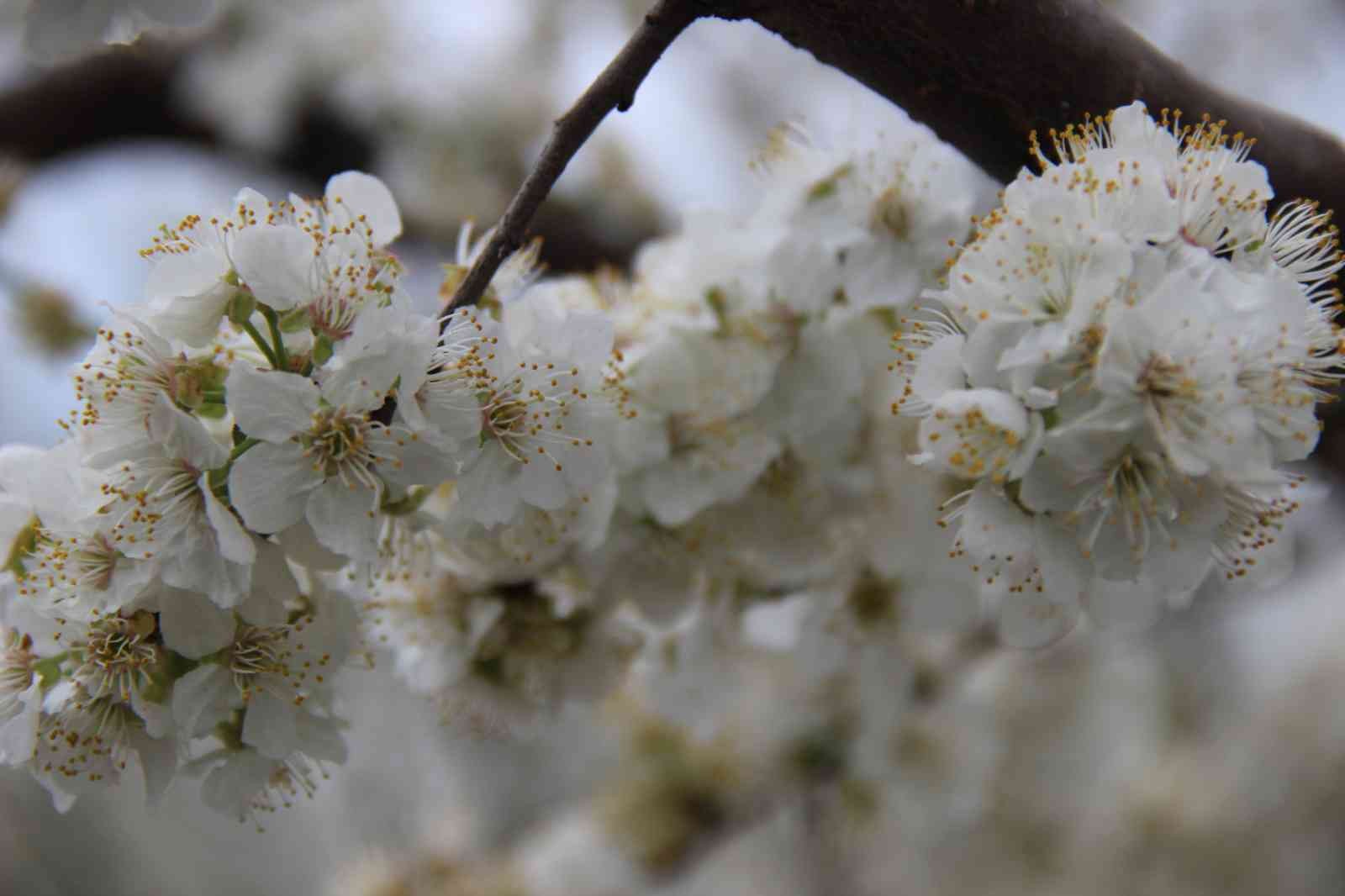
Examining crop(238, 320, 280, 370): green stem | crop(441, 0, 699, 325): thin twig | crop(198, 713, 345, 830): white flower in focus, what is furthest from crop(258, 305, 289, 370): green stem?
crop(198, 713, 345, 830): white flower in focus

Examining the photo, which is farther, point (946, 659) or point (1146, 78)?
point (946, 659)

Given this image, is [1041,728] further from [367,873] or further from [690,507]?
[690,507]

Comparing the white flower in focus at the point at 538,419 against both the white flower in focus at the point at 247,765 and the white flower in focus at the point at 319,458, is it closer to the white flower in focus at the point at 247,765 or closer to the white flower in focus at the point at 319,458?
the white flower in focus at the point at 319,458

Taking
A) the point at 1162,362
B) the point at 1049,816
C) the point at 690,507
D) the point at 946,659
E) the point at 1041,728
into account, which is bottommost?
the point at 1049,816

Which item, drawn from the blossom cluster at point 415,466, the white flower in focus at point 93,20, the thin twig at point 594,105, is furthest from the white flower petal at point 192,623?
the white flower in focus at point 93,20

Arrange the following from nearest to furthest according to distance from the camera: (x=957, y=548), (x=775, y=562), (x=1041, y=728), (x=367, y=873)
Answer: (x=957, y=548), (x=775, y=562), (x=367, y=873), (x=1041, y=728)

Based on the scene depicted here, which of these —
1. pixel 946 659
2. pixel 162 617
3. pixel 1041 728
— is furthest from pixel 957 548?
pixel 1041 728

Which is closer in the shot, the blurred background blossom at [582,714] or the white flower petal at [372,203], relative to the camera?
the white flower petal at [372,203]
